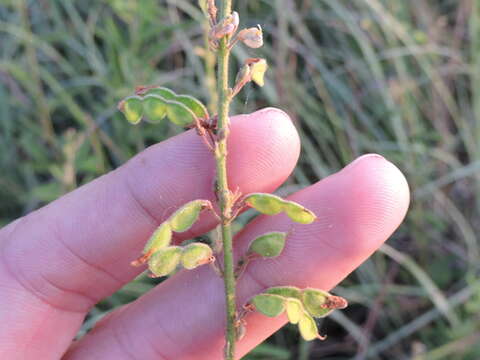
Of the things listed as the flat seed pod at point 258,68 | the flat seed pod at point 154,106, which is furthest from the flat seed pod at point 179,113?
the flat seed pod at point 258,68

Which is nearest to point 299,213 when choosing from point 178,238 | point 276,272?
point 276,272

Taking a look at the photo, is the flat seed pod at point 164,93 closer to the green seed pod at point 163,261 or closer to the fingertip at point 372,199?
the green seed pod at point 163,261

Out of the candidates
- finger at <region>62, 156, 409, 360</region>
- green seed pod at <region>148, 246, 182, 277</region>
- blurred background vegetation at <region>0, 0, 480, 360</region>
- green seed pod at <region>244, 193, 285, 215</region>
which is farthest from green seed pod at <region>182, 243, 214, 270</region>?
blurred background vegetation at <region>0, 0, 480, 360</region>

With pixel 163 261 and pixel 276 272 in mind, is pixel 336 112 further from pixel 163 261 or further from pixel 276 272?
pixel 163 261

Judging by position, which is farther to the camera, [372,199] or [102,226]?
[102,226]

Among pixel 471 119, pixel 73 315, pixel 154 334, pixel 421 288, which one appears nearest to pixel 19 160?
pixel 73 315

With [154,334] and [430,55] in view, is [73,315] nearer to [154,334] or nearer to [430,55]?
[154,334]

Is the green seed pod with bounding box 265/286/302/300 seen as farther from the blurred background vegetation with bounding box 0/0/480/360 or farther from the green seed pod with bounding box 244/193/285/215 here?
the blurred background vegetation with bounding box 0/0/480/360
